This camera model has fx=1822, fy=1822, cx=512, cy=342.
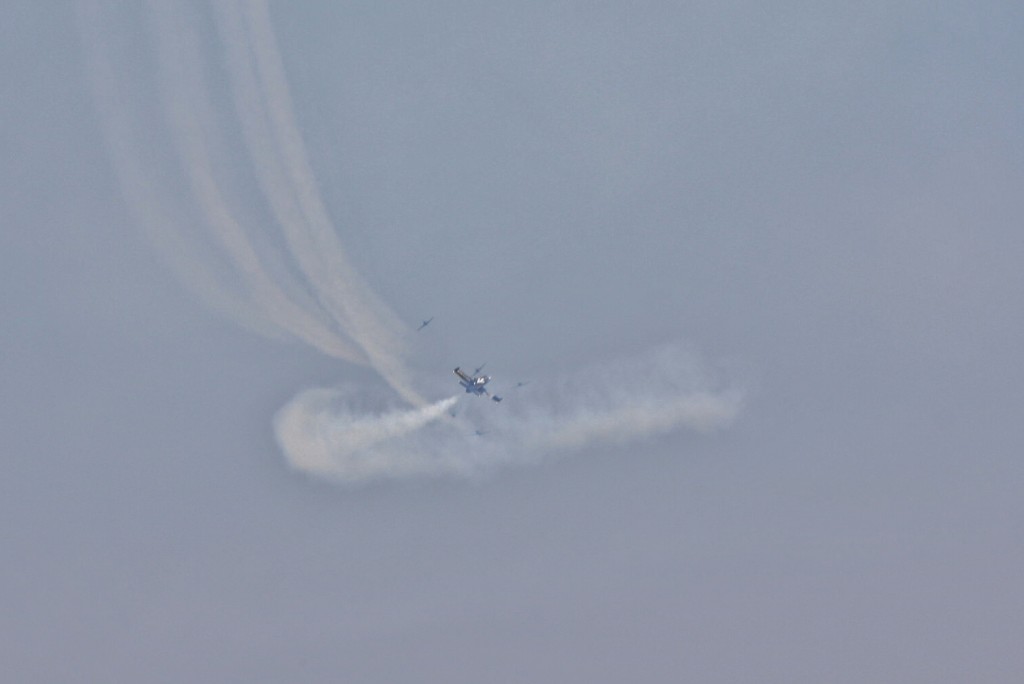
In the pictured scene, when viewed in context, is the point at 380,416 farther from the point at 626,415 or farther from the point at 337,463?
the point at 626,415

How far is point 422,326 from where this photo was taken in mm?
95312

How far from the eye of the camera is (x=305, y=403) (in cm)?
9625

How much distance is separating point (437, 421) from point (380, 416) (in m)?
3.09

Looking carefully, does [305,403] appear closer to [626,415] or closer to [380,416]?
[380,416]

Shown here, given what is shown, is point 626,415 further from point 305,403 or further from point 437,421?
point 305,403

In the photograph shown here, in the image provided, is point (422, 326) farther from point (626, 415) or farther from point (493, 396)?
point (626, 415)

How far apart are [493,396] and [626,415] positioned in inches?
282

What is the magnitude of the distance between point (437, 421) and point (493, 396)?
327cm

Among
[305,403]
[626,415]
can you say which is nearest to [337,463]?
[305,403]

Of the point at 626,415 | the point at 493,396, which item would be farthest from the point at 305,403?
the point at 626,415

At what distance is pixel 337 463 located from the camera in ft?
319

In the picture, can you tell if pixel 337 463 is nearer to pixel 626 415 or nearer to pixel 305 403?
pixel 305 403

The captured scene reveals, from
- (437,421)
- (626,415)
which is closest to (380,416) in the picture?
(437,421)

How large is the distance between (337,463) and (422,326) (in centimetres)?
888
